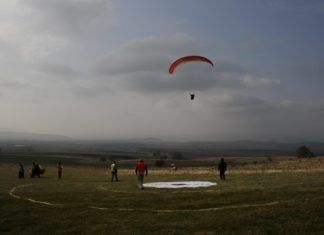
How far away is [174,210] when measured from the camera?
68.8ft

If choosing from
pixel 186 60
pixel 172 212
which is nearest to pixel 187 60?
pixel 186 60

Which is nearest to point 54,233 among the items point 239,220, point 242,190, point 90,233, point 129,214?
point 90,233

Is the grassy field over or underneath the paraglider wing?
underneath

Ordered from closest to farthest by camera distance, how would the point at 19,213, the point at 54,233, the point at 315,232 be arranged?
the point at 315,232 → the point at 54,233 → the point at 19,213

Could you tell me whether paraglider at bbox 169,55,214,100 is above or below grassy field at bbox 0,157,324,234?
above

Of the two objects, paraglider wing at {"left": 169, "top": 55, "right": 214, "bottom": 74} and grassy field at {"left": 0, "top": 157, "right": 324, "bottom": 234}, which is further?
paraglider wing at {"left": 169, "top": 55, "right": 214, "bottom": 74}

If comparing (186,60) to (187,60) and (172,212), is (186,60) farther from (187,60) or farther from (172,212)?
(172,212)

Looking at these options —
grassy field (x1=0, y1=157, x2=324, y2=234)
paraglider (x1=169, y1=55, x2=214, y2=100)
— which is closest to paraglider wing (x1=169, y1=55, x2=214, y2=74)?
paraglider (x1=169, y1=55, x2=214, y2=100)

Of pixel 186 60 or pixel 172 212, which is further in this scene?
pixel 186 60

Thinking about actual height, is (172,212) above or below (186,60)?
below

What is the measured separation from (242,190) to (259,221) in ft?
29.1

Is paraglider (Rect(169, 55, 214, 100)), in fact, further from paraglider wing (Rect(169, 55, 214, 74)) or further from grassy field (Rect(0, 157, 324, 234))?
grassy field (Rect(0, 157, 324, 234))

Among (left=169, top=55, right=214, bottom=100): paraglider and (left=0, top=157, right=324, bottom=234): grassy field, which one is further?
(left=169, top=55, right=214, bottom=100): paraglider

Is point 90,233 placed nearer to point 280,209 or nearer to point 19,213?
point 19,213
